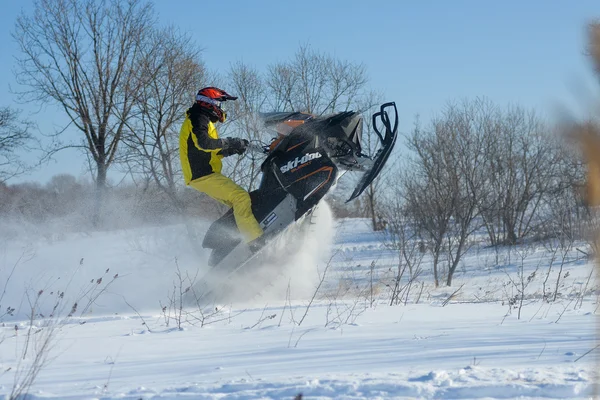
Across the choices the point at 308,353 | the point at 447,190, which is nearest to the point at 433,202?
the point at 447,190

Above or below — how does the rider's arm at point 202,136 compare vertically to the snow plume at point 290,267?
above

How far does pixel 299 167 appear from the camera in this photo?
7582mm

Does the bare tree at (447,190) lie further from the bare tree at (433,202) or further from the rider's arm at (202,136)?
the rider's arm at (202,136)

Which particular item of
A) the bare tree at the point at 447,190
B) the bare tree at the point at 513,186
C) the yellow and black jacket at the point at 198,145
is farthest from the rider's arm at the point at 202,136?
the bare tree at the point at 513,186

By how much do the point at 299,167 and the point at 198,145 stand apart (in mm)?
1182

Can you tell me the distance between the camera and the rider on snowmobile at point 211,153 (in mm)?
7461

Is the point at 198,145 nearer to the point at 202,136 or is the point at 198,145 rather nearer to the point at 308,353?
the point at 202,136

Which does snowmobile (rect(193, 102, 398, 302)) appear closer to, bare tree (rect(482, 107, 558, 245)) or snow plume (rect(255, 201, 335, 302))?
snow plume (rect(255, 201, 335, 302))

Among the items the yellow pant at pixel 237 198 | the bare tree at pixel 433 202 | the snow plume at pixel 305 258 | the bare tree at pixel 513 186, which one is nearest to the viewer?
the yellow pant at pixel 237 198

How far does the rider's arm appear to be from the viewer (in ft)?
24.4

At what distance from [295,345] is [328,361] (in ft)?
2.10

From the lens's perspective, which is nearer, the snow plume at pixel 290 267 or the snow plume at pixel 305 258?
the snow plume at pixel 290 267

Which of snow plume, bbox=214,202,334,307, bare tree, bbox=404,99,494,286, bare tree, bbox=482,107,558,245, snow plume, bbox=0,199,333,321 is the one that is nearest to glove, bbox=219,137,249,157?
snow plume, bbox=214,202,334,307

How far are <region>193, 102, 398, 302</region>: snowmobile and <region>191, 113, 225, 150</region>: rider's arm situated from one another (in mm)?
506
